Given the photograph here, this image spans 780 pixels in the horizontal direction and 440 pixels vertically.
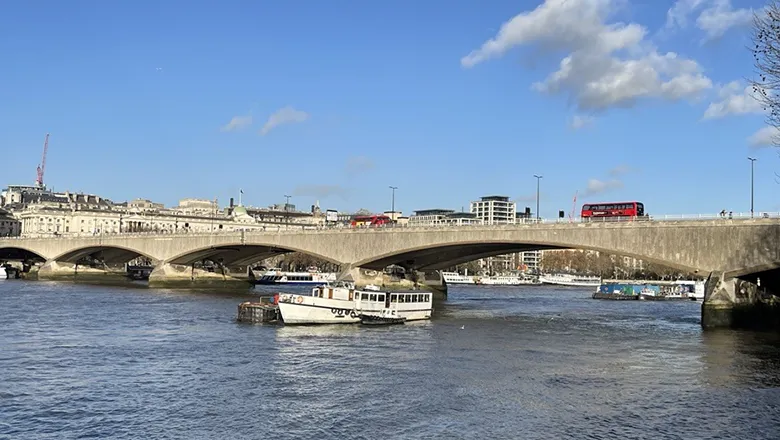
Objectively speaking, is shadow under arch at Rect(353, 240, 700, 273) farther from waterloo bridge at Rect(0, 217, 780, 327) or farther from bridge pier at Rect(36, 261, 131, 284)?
bridge pier at Rect(36, 261, 131, 284)

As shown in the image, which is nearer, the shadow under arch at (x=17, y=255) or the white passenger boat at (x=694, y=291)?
the white passenger boat at (x=694, y=291)

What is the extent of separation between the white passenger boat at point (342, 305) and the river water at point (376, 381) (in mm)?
1251

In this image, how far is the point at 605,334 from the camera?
52.5 meters

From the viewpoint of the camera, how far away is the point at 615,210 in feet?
248

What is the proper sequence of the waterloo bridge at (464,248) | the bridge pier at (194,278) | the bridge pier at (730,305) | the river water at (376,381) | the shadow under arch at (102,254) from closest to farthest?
1. the river water at (376,381)
2. the bridge pier at (730,305)
3. the waterloo bridge at (464,248)
4. the bridge pier at (194,278)
5. the shadow under arch at (102,254)

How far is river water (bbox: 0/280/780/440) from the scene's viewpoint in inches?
976

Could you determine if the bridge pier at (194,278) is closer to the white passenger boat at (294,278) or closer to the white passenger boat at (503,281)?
the white passenger boat at (294,278)

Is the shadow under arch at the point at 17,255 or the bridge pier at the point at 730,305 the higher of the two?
the shadow under arch at the point at 17,255

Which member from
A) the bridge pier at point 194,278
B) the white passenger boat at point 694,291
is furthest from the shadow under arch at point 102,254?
the white passenger boat at point 694,291

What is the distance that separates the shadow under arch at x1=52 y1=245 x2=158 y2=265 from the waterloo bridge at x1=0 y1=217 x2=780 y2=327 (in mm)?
162

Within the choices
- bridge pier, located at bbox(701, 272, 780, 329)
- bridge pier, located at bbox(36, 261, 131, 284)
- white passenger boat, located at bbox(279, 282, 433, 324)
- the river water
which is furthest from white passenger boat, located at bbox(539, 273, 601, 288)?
white passenger boat, located at bbox(279, 282, 433, 324)

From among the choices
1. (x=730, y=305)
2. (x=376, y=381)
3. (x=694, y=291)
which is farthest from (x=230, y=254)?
(x=376, y=381)

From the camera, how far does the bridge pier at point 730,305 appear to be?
53500mm

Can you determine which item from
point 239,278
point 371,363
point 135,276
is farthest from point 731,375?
point 135,276
